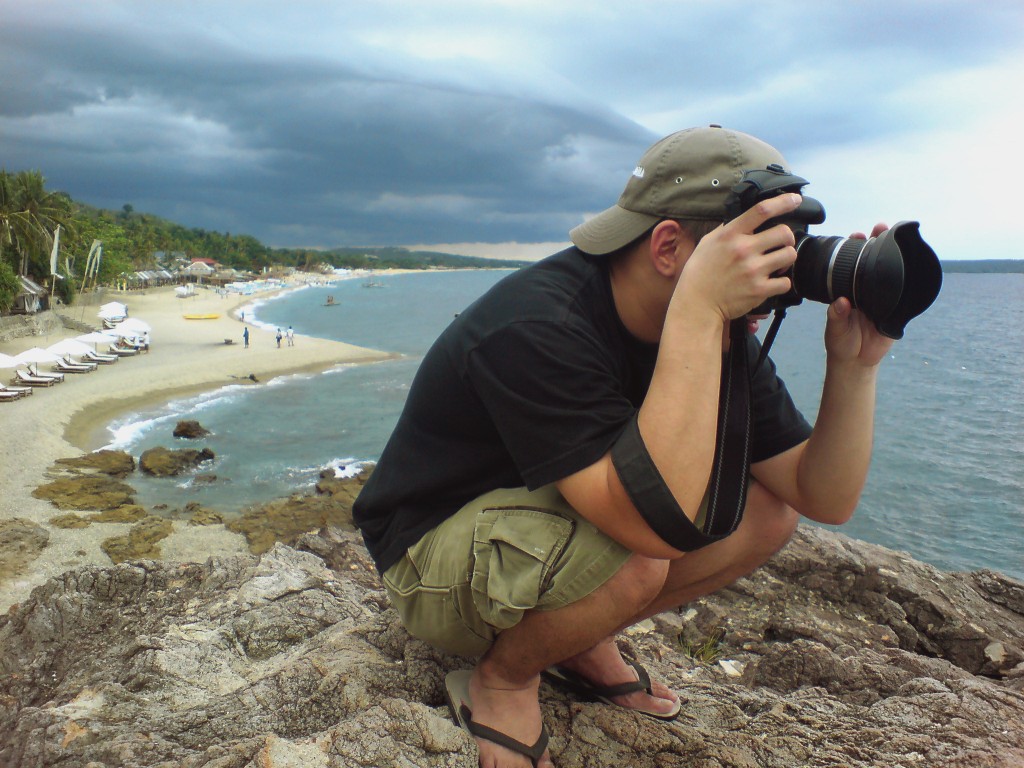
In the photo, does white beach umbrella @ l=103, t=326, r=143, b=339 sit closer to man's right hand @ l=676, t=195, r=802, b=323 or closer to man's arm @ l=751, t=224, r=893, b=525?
man's arm @ l=751, t=224, r=893, b=525

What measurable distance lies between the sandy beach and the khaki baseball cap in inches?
295

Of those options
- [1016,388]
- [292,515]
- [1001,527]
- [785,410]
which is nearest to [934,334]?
[1016,388]

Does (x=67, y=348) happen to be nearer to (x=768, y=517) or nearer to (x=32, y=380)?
(x=32, y=380)

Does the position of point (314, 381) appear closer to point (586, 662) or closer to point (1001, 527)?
point (1001, 527)


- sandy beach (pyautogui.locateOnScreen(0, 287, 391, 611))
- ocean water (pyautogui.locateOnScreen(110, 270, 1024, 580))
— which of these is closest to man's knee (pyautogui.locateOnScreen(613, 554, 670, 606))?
sandy beach (pyautogui.locateOnScreen(0, 287, 391, 611))

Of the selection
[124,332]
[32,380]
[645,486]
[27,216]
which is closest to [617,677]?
[645,486]

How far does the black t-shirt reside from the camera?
58.0 inches

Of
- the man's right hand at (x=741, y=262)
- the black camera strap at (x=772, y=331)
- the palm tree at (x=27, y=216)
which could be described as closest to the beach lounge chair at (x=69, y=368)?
the palm tree at (x=27, y=216)

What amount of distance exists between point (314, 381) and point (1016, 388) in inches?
1081

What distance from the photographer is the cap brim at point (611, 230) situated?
1.60m

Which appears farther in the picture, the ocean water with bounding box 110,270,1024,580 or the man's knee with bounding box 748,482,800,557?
the ocean water with bounding box 110,270,1024,580

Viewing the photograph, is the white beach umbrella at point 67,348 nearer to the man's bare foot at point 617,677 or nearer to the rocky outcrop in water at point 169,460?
the rocky outcrop in water at point 169,460

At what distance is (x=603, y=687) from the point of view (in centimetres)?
209

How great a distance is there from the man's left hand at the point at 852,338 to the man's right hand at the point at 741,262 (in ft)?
0.86
